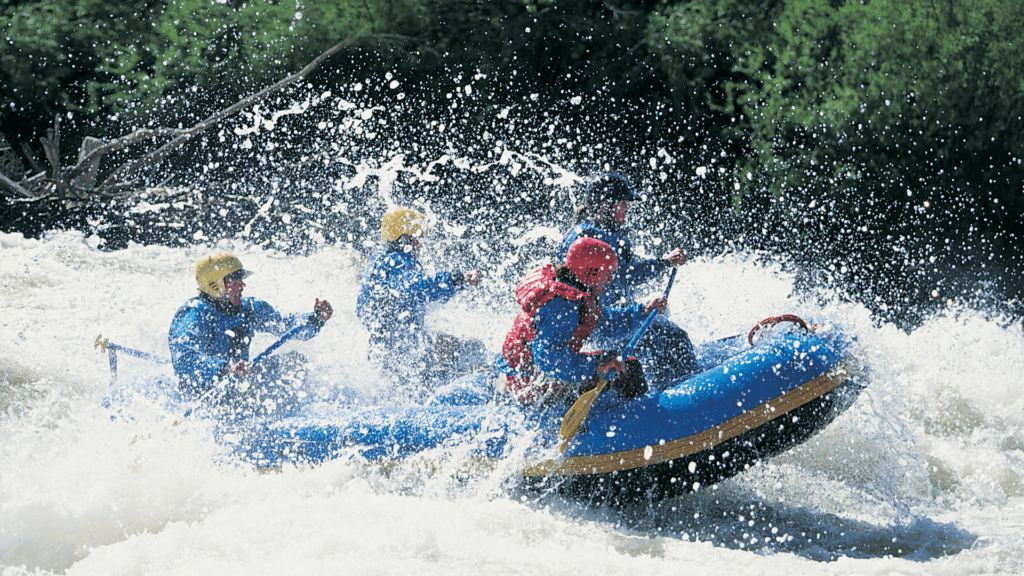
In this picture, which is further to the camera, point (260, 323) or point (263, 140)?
point (263, 140)

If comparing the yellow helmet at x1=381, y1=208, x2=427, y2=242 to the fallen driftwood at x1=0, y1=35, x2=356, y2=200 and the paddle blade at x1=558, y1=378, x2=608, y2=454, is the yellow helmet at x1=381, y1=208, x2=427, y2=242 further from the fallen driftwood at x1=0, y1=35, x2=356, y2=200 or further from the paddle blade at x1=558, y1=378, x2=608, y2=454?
the fallen driftwood at x1=0, y1=35, x2=356, y2=200

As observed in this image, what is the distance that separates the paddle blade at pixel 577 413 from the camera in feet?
13.9

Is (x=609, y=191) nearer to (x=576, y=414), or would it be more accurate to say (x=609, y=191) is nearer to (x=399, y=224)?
(x=399, y=224)

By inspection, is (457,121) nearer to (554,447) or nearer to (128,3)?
(128,3)

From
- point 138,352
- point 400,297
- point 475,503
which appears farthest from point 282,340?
point 475,503

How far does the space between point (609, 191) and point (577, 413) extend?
1768 millimetres

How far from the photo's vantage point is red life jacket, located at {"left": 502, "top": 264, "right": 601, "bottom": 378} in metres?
4.08

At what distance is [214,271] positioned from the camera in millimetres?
5016

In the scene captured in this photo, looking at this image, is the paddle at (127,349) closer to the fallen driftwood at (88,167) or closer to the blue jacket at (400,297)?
the blue jacket at (400,297)

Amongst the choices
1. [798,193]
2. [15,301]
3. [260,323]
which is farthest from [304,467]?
[798,193]

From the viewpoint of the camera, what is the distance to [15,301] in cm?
779

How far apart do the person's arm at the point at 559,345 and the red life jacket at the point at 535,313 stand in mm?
36

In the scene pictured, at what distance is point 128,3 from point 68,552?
25.6 ft

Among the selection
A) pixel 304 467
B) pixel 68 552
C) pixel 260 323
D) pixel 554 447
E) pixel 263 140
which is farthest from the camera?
pixel 263 140
